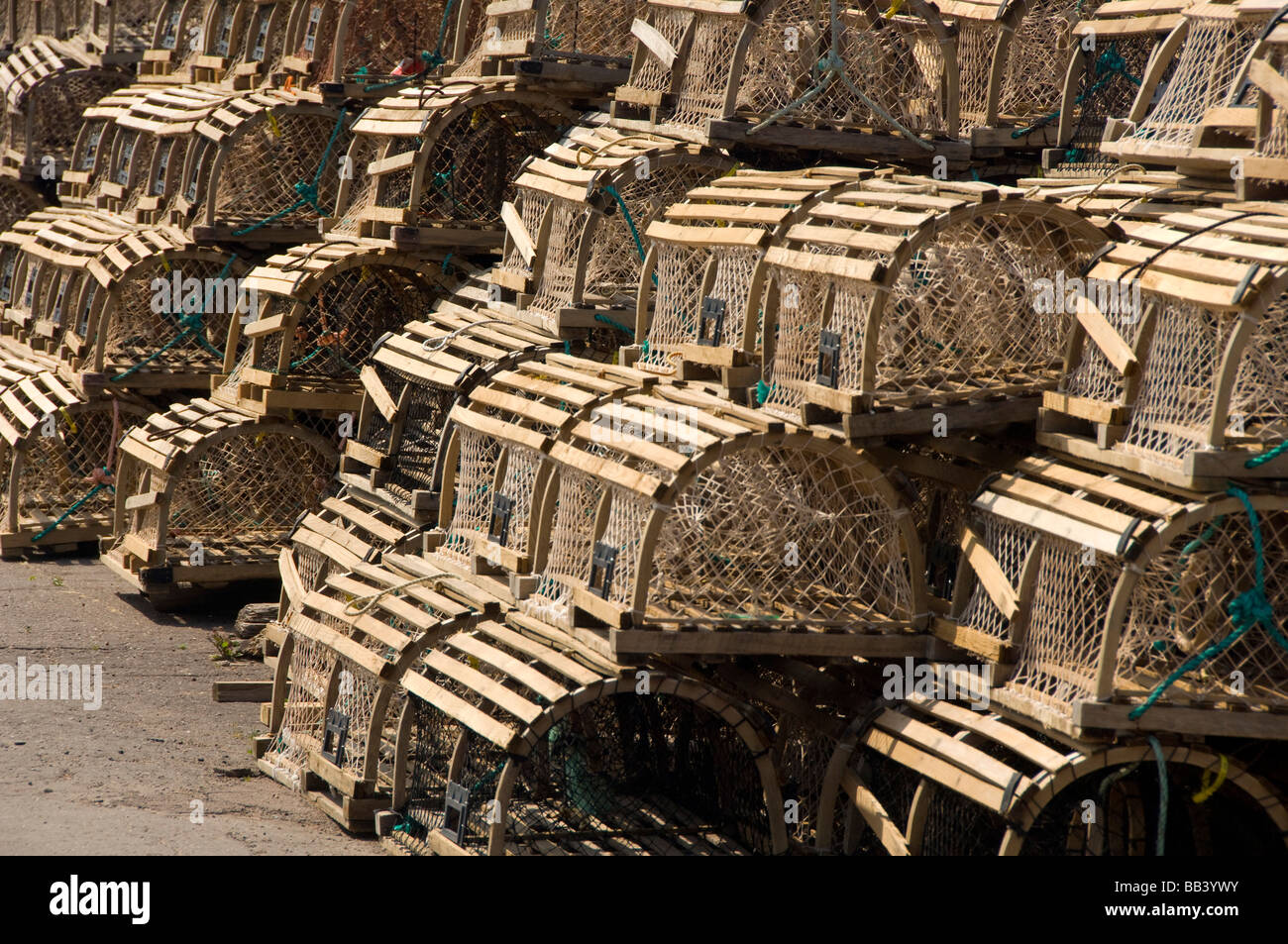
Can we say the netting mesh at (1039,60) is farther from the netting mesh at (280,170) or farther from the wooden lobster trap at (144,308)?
the wooden lobster trap at (144,308)

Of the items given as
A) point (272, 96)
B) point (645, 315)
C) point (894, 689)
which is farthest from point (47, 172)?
point (894, 689)

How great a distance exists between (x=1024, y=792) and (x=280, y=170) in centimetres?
926

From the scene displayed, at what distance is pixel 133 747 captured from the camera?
9977 mm

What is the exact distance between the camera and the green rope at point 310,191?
13.7 meters

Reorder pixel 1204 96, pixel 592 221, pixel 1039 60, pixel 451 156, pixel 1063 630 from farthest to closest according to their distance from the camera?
pixel 451 156, pixel 1039 60, pixel 592 221, pixel 1204 96, pixel 1063 630

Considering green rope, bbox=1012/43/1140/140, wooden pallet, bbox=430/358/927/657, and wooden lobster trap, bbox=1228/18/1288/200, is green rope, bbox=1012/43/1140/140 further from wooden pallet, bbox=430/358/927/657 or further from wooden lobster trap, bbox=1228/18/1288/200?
wooden pallet, bbox=430/358/927/657

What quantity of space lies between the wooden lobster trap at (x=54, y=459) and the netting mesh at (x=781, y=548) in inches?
307

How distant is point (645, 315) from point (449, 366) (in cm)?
132

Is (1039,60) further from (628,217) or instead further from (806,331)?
(806,331)

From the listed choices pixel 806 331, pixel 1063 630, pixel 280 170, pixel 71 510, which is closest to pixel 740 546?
pixel 806 331

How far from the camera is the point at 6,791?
9.09m

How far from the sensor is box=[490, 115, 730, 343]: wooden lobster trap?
1036cm

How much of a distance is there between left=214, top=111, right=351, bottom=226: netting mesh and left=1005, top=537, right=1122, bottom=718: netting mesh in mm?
8338

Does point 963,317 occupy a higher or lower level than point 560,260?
higher
